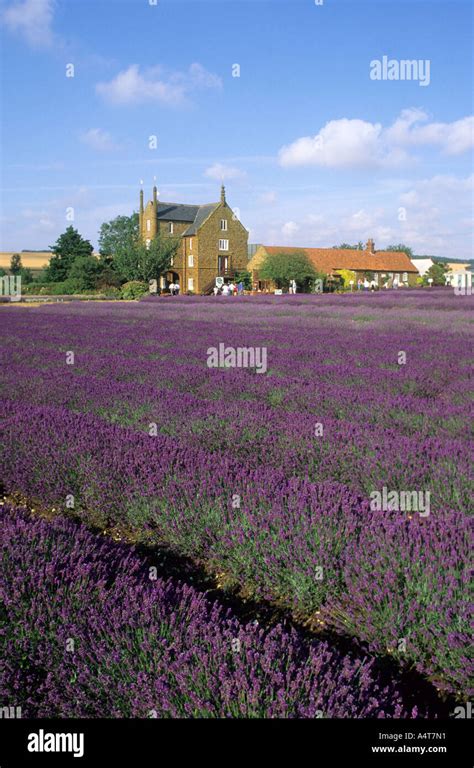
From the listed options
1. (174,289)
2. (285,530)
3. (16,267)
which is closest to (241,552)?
(285,530)

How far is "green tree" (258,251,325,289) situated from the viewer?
55.9 metres

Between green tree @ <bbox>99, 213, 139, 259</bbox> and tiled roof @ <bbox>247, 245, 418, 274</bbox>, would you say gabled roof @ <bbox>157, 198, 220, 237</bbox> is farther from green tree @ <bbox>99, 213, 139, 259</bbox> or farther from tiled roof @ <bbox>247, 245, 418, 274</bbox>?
green tree @ <bbox>99, 213, 139, 259</bbox>

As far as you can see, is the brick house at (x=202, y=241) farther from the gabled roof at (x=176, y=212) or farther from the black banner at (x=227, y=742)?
the black banner at (x=227, y=742)

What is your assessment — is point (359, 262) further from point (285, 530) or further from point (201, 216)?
point (285, 530)

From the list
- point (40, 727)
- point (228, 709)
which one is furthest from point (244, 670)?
point (40, 727)

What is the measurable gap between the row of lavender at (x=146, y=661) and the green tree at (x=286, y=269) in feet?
179

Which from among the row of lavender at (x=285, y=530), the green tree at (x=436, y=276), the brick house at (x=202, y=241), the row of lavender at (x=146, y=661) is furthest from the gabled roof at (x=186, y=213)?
the row of lavender at (x=146, y=661)

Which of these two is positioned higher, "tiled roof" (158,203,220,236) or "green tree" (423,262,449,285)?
"tiled roof" (158,203,220,236)

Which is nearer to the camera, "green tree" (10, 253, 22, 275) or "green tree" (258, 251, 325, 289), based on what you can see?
"green tree" (258, 251, 325, 289)

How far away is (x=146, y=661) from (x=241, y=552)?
1175 mm

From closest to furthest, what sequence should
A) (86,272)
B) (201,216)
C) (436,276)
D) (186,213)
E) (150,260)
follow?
(150,260), (86,272), (201,216), (186,213), (436,276)

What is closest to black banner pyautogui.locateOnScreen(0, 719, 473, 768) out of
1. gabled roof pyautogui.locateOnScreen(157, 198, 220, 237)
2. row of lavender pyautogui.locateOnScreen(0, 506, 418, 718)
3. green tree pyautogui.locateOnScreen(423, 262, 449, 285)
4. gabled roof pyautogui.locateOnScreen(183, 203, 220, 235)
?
row of lavender pyautogui.locateOnScreen(0, 506, 418, 718)

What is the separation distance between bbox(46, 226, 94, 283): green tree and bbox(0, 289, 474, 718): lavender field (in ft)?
206

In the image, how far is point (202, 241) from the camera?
201ft
